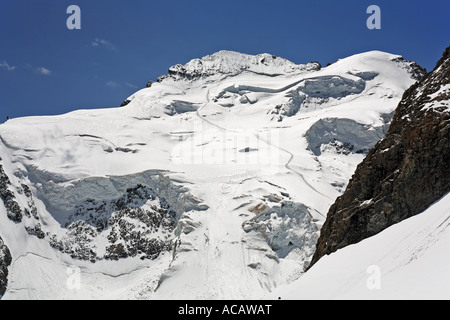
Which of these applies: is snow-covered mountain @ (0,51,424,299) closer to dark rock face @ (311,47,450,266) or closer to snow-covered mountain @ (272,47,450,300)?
dark rock face @ (311,47,450,266)

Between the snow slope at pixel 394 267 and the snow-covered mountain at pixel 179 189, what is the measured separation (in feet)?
95.4

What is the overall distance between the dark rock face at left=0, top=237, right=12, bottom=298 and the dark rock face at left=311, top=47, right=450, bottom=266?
39.1m

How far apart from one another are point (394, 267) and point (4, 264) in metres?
52.5

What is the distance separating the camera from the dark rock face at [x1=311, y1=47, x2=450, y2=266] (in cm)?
3622

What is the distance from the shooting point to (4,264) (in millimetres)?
70500

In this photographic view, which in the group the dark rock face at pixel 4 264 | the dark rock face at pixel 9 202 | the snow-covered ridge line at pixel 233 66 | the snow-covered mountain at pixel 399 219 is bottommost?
the dark rock face at pixel 4 264

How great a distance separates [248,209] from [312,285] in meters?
43.6

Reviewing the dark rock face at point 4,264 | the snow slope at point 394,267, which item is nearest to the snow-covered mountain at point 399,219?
the snow slope at point 394,267

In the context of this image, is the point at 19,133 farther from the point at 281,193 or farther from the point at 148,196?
the point at 281,193

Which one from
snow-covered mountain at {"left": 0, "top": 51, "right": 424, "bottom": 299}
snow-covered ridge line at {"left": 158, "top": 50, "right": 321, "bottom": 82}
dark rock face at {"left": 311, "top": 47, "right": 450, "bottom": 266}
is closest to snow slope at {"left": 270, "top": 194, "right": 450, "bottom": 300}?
dark rock face at {"left": 311, "top": 47, "right": 450, "bottom": 266}

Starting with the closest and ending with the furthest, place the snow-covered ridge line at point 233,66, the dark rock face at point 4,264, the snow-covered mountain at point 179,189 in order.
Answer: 1. the dark rock face at point 4,264
2. the snow-covered mountain at point 179,189
3. the snow-covered ridge line at point 233,66

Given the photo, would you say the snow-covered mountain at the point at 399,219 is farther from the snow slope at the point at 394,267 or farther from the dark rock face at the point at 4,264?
the dark rock face at the point at 4,264

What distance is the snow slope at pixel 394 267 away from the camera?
1003 inches
